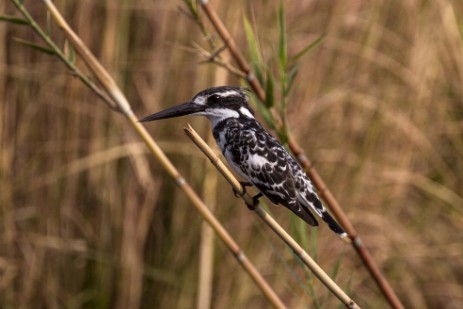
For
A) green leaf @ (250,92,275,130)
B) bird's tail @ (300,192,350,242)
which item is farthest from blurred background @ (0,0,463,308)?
green leaf @ (250,92,275,130)

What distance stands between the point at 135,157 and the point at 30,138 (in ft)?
1.71

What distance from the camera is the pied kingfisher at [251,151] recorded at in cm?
216

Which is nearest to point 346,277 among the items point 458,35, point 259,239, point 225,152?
point 259,239

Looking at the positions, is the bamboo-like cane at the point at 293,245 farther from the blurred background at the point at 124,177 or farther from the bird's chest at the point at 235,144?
the blurred background at the point at 124,177

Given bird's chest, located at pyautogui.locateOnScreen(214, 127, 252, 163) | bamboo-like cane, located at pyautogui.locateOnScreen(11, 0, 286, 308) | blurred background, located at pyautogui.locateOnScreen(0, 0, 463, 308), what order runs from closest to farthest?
1. bamboo-like cane, located at pyautogui.locateOnScreen(11, 0, 286, 308)
2. bird's chest, located at pyautogui.locateOnScreen(214, 127, 252, 163)
3. blurred background, located at pyautogui.locateOnScreen(0, 0, 463, 308)

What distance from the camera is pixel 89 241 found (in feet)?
12.0

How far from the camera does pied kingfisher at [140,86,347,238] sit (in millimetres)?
2158

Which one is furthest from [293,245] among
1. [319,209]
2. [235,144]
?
[235,144]

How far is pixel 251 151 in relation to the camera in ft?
7.38

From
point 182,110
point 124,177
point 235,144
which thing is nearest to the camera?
point 182,110

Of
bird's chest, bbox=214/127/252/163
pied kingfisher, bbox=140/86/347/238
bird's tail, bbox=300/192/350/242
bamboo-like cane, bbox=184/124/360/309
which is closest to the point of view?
bamboo-like cane, bbox=184/124/360/309

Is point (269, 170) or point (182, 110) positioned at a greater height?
point (182, 110)

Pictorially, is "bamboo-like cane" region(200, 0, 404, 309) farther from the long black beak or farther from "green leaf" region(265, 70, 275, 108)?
the long black beak

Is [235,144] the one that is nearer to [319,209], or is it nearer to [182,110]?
[182,110]
